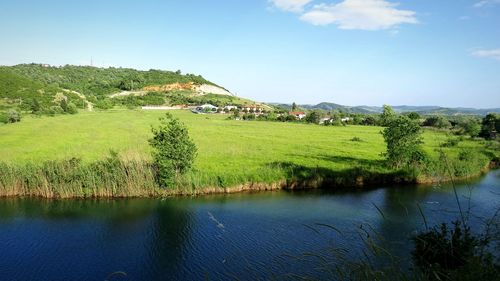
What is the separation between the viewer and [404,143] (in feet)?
132

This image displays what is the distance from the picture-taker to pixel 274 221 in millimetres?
26047

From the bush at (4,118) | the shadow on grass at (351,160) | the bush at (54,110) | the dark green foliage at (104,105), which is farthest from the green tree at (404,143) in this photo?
the dark green foliage at (104,105)

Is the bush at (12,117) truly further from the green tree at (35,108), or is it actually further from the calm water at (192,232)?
the calm water at (192,232)

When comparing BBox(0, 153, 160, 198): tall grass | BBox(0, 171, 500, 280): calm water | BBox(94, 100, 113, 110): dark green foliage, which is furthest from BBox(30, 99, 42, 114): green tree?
BBox(0, 171, 500, 280): calm water

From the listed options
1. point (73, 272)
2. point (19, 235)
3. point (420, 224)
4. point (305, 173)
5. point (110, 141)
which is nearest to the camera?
point (73, 272)

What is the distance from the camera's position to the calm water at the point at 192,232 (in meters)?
19.1

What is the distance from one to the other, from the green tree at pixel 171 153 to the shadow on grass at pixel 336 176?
956cm

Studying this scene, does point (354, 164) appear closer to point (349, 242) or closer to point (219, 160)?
point (219, 160)

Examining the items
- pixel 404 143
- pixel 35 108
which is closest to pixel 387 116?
pixel 404 143

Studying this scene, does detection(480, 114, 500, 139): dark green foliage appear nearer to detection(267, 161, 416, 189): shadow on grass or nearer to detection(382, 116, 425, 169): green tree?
detection(382, 116, 425, 169): green tree

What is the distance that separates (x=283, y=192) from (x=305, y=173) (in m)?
4.09

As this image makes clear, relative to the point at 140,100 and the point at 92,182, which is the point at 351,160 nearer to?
the point at 92,182

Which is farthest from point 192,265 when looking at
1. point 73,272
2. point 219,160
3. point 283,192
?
point 219,160

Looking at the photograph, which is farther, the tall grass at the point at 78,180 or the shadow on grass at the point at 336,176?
the shadow on grass at the point at 336,176
